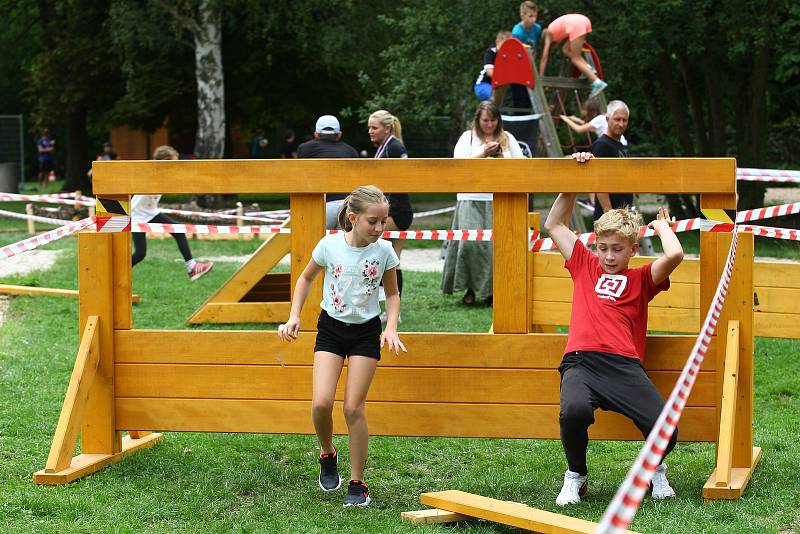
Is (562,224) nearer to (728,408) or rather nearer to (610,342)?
(610,342)

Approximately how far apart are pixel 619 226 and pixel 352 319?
129cm

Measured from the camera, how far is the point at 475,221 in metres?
11.3

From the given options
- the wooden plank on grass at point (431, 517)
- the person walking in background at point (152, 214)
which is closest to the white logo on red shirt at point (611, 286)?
the wooden plank on grass at point (431, 517)

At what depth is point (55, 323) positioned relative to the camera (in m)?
10.6

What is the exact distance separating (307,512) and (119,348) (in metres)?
1.46

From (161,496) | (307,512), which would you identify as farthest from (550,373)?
(161,496)

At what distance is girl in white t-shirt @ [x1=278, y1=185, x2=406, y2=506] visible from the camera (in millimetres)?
5418

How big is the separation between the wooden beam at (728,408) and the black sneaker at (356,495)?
5.14 feet

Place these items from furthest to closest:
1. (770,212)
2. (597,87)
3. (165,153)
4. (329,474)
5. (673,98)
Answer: (673,98) < (597,87) < (165,153) < (770,212) < (329,474)

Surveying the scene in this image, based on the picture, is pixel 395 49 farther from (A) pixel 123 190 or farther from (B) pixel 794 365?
(A) pixel 123 190

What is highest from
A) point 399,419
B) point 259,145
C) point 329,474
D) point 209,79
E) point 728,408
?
point 209,79

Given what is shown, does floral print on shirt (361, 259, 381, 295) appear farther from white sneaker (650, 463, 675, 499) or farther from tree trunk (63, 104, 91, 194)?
tree trunk (63, 104, 91, 194)

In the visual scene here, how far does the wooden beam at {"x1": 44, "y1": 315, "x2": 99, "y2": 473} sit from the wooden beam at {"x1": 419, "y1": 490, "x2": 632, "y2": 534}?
1723 mm

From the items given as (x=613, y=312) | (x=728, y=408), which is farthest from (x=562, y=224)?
(x=728, y=408)
